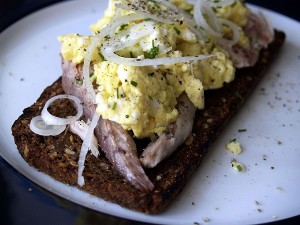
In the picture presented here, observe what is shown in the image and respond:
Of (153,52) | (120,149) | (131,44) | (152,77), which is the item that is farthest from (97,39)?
(120,149)

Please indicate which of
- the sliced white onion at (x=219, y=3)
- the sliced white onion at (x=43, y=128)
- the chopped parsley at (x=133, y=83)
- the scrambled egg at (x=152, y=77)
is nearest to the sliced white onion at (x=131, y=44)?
the scrambled egg at (x=152, y=77)

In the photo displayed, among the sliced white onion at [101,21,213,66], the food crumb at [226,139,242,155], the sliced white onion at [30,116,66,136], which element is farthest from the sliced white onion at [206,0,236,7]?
the sliced white onion at [30,116,66,136]

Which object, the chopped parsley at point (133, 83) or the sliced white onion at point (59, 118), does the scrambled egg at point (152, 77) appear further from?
the sliced white onion at point (59, 118)

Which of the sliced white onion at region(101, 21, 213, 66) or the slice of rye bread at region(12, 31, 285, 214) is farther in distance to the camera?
the sliced white onion at region(101, 21, 213, 66)

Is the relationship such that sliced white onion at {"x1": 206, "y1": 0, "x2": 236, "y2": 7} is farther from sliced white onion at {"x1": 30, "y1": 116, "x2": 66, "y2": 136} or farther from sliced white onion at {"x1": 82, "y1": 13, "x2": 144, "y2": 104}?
sliced white onion at {"x1": 30, "y1": 116, "x2": 66, "y2": 136}

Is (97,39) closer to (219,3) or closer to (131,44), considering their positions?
(131,44)
